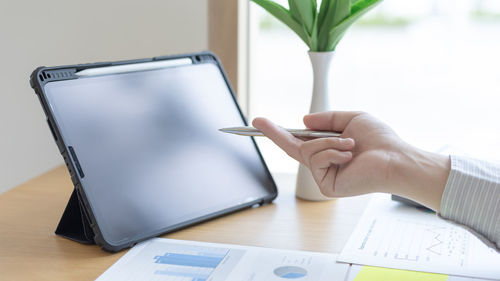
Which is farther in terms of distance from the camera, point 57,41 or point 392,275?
point 57,41

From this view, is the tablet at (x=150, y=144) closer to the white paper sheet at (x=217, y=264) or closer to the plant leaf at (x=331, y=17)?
the white paper sheet at (x=217, y=264)

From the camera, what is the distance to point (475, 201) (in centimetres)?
69

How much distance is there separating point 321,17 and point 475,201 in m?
0.39

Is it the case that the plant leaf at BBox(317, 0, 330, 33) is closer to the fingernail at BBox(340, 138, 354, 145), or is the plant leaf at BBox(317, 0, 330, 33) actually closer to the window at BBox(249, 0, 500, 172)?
the fingernail at BBox(340, 138, 354, 145)

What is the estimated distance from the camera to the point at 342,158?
717mm

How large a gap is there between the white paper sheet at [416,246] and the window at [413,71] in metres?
0.91

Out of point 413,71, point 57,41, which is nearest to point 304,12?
point 57,41

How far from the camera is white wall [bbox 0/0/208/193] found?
1251mm

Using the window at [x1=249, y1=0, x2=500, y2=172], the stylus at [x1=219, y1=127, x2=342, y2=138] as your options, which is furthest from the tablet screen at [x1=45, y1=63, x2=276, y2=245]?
the window at [x1=249, y1=0, x2=500, y2=172]

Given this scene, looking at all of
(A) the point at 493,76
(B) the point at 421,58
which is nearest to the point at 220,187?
(A) the point at 493,76

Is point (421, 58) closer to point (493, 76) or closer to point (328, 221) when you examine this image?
point (493, 76)

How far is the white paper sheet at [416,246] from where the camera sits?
700 millimetres

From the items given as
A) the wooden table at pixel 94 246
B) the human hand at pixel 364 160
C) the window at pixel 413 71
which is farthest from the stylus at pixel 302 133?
the window at pixel 413 71

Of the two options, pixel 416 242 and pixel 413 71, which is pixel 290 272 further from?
pixel 413 71
